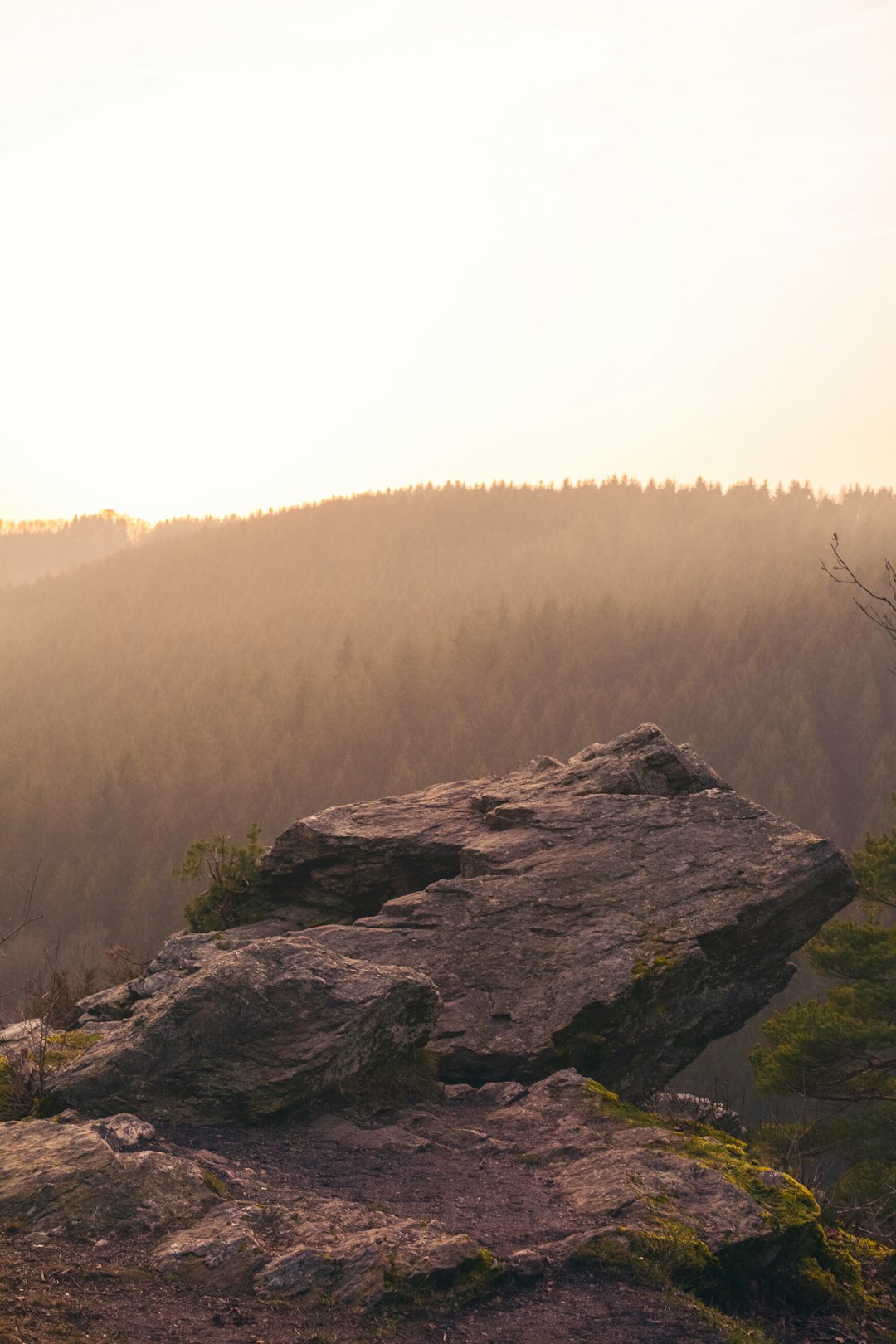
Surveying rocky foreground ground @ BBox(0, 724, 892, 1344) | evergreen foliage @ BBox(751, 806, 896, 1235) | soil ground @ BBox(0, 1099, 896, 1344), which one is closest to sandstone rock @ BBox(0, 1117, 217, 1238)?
rocky foreground ground @ BBox(0, 724, 892, 1344)

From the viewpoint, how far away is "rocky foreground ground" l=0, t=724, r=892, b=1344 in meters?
5.67

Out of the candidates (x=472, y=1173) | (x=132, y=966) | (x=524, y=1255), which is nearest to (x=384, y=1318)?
(x=524, y=1255)

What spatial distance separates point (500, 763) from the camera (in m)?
75.9

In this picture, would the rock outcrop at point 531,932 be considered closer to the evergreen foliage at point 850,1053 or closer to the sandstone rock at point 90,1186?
the sandstone rock at point 90,1186

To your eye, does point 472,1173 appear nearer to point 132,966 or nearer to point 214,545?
point 132,966

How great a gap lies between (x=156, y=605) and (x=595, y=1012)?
109 m

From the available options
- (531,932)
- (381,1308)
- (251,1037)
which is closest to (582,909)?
(531,932)

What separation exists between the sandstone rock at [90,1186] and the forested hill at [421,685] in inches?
2157

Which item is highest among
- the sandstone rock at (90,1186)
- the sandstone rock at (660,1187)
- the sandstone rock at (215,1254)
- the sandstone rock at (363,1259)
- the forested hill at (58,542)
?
the forested hill at (58,542)

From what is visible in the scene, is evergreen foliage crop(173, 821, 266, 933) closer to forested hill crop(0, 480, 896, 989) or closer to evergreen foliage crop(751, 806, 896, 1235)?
evergreen foliage crop(751, 806, 896, 1235)

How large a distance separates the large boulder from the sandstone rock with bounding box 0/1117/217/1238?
153 inches

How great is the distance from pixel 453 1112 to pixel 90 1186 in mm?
3688

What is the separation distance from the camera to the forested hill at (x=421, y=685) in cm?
7281

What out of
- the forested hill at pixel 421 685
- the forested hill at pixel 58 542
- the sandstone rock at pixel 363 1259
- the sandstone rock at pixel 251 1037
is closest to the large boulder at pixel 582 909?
the sandstone rock at pixel 251 1037
